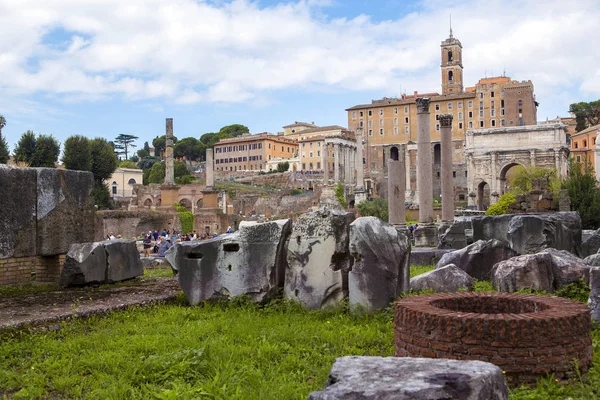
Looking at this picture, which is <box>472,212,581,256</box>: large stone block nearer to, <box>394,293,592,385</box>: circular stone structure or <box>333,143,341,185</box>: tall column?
<box>394,293,592,385</box>: circular stone structure

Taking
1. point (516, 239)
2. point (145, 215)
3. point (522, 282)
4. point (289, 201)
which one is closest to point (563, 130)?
point (289, 201)

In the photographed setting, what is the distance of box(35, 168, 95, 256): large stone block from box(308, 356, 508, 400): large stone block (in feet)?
22.6

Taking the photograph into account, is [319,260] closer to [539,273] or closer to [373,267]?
[373,267]

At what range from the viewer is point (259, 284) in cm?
700

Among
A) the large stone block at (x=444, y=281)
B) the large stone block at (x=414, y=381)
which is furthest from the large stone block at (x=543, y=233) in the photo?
the large stone block at (x=414, y=381)

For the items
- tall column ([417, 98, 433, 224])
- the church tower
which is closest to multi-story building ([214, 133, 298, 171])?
the church tower

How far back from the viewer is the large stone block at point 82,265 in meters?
8.27

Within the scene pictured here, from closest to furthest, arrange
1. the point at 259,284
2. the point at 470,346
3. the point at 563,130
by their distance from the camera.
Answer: the point at 470,346 < the point at 259,284 < the point at 563,130

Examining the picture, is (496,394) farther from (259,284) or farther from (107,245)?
(107,245)

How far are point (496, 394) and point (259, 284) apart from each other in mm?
4348

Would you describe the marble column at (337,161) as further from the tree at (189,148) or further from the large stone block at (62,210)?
the large stone block at (62,210)

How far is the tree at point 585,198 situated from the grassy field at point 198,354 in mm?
17717

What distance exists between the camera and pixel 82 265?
8.24m

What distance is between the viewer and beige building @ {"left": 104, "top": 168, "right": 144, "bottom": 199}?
6756 cm
